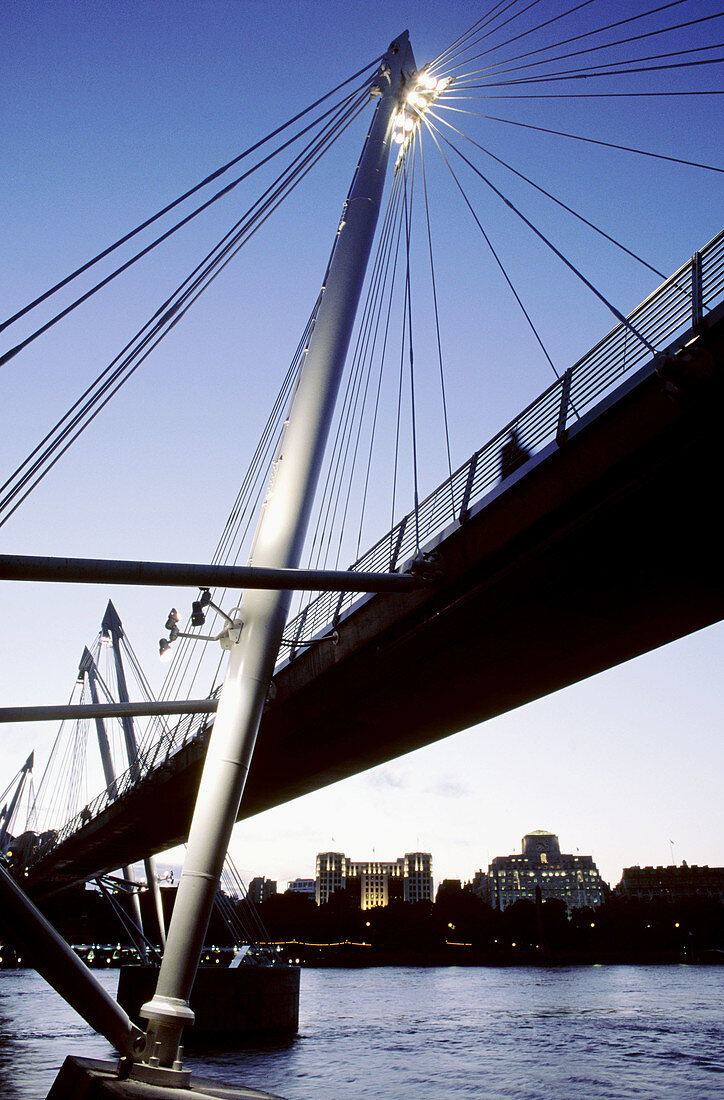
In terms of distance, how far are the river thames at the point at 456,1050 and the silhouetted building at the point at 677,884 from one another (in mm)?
146882

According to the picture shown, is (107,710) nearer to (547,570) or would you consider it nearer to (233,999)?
(547,570)

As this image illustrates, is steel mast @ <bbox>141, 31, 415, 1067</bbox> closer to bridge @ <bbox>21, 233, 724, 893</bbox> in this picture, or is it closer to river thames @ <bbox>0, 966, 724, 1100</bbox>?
bridge @ <bbox>21, 233, 724, 893</bbox>

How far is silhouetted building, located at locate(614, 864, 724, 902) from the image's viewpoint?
7475 inches

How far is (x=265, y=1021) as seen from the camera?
1262 inches

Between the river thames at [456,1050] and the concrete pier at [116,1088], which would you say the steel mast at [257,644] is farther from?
the river thames at [456,1050]

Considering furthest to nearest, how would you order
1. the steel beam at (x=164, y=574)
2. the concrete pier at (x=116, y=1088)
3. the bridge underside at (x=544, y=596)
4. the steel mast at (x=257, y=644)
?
the bridge underside at (x=544, y=596), the steel mast at (x=257, y=644), the concrete pier at (x=116, y=1088), the steel beam at (x=164, y=574)

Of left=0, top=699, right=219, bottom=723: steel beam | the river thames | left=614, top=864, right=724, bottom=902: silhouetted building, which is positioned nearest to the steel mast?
left=0, top=699, right=219, bottom=723: steel beam

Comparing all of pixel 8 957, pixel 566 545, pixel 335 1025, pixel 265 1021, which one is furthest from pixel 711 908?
pixel 566 545

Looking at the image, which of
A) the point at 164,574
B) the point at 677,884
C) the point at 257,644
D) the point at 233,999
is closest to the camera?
the point at 164,574

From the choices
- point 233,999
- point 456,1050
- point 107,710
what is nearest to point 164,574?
point 107,710

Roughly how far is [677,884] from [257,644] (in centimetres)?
21664

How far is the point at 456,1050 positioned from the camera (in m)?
32.6

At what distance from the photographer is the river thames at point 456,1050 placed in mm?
23188

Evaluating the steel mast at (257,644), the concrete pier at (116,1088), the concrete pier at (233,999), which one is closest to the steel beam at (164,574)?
the steel mast at (257,644)
